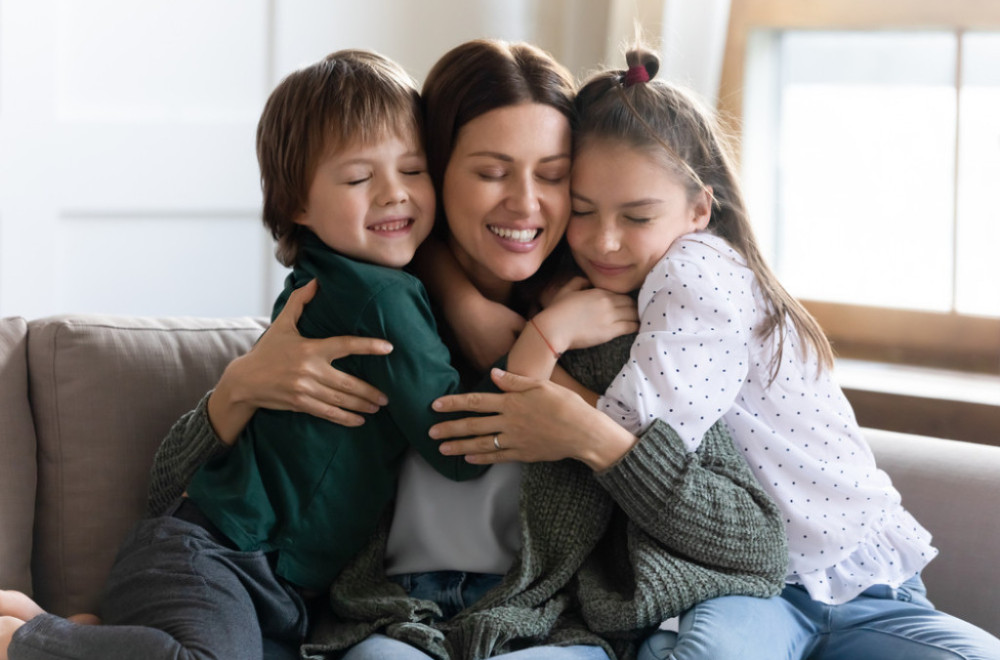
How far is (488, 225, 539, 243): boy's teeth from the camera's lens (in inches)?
59.7

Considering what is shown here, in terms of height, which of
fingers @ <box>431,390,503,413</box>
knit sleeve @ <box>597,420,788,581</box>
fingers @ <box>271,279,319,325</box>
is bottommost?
knit sleeve @ <box>597,420,788,581</box>

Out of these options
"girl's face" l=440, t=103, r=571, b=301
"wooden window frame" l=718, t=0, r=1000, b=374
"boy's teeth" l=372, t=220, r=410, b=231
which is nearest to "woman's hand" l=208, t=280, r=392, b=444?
"boy's teeth" l=372, t=220, r=410, b=231

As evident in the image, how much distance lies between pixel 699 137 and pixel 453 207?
367mm

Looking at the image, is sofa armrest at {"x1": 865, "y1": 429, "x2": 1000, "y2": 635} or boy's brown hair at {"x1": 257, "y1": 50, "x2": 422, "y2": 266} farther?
sofa armrest at {"x1": 865, "y1": 429, "x2": 1000, "y2": 635}

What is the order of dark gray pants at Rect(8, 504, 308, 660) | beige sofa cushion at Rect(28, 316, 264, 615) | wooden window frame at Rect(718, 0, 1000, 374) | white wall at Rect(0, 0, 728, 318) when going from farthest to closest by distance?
wooden window frame at Rect(718, 0, 1000, 374), white wall at Rect(0, 0, 728, 318), beige sofa cushion at Rect(28, 316, 264, 615), dark gray pants at Rect(8, 504, 308, 660)

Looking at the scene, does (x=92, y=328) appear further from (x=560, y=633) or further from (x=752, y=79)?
(x=752, y=79)

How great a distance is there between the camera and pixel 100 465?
1639 millimetres

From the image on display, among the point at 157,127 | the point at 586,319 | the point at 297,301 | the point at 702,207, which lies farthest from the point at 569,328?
the point at 157,127

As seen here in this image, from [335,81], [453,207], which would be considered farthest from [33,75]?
[453,207]

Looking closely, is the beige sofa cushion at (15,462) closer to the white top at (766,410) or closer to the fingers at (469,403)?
the fingers at (469,403)

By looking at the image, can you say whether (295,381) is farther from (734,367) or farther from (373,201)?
(734,367)

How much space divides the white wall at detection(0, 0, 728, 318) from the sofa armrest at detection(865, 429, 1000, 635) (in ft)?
3.32

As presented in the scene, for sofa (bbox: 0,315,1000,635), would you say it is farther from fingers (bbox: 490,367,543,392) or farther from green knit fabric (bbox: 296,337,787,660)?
fingers (bbox: 490,367,543,392)

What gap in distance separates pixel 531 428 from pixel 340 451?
266 millimetres
